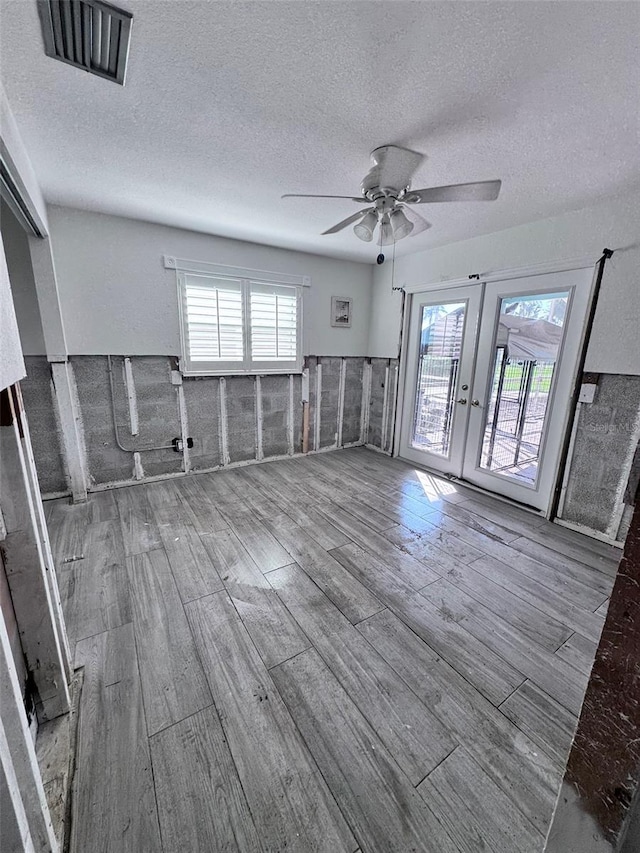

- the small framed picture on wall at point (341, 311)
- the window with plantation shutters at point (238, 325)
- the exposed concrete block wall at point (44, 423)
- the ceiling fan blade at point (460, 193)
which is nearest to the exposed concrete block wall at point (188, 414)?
the exposed concrete block wall at point (44, 423)

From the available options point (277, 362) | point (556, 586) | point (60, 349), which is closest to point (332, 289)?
point (277, 362)

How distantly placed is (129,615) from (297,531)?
3.94 ft

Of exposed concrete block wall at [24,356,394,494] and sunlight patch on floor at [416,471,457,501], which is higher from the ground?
exposed concrete block wall at [24,356,394,494]

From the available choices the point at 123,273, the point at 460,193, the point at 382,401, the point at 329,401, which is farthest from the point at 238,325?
the point at 460,193

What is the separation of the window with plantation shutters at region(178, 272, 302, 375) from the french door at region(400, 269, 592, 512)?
4.86 feet

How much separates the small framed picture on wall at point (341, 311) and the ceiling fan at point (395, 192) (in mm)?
2025

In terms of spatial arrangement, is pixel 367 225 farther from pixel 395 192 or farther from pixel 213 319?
pixel 213 319

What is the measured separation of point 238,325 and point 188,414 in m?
1.10

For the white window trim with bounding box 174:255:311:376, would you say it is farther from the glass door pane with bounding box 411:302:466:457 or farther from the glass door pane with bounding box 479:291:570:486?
the glass door pane with bounding box 479:291:570:486

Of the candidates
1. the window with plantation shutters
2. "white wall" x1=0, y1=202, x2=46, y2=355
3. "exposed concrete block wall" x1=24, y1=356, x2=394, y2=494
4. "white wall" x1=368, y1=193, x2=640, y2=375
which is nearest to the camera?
Result: "white wall" x1=368, y1=193, x2=640, y2=375

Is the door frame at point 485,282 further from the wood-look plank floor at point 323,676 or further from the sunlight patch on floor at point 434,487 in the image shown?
the wood-look plank floor at point 323,676

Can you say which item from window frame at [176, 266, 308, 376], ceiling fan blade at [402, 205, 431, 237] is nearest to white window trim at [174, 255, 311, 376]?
window frame at [176, 266, 308, 376]

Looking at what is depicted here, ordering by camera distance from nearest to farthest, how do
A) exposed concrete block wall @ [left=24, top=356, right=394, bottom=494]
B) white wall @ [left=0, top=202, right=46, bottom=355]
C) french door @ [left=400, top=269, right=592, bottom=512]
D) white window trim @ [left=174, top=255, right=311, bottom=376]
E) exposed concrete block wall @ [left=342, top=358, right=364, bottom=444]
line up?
white wall @ [left=0, top=202, right=46, bottom=355]
french door @ [left=400, top=269, right=592, bottom=512]
exposed concrete block wall @ [left=24, top=356, right=394, bottom=494]
white window trim @ [left=174, top=255, right=311, bottom=376]
exposed concrete block wall @ [left=342, top=358, right=364, bottom=444]

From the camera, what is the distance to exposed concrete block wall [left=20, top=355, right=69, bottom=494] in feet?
9.14
